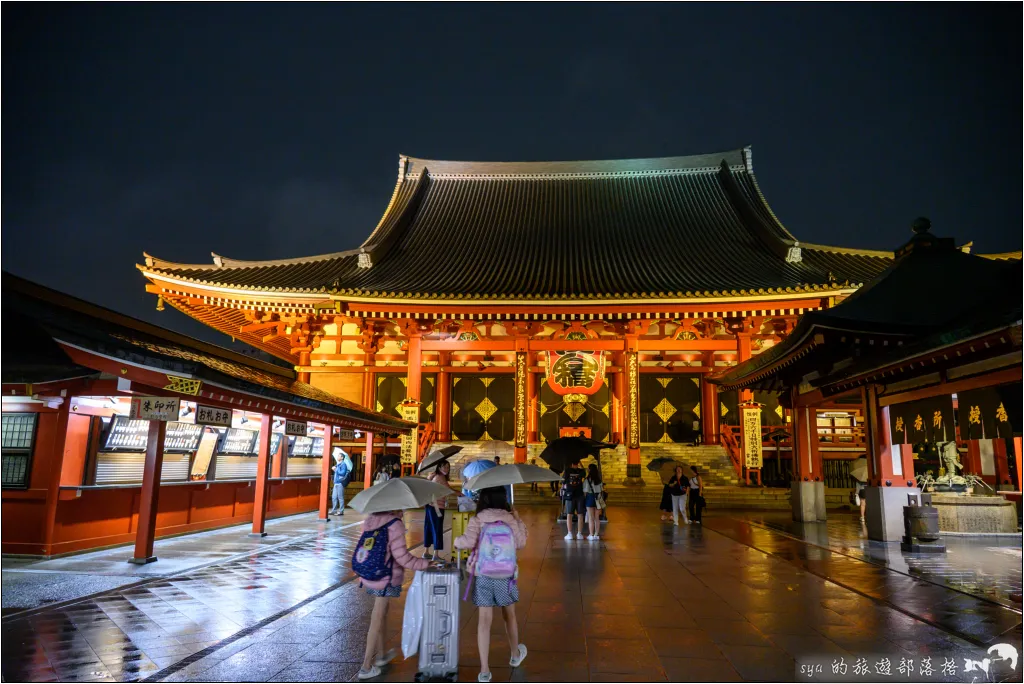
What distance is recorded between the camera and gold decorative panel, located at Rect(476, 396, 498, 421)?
83.8 ft

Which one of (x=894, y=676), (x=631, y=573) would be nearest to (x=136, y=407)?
(x=631, y=573)

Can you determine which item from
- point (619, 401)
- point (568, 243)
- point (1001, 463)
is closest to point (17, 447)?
point (619, 401)

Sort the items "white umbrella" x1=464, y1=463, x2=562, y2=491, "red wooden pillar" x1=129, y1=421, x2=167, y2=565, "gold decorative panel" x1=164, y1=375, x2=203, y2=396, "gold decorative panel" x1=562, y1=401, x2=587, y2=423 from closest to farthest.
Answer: "white umbrella" x1=464, y1=463, x2=562, y2=491 → "gold decorative panel" x1=164, y1=375, x2=203, y2=396 → "red wooden pillar" x1=129, y1=421, x2=167, y2=565 → "gold decorative panel" x1=562, y1=401, x2=587, y2=423

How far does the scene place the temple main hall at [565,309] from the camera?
19.3 m

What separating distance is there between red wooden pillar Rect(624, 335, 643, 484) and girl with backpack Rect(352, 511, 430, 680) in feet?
51.7

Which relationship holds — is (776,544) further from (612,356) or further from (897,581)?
(612,356)

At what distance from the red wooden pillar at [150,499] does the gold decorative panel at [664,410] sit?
19401 mm

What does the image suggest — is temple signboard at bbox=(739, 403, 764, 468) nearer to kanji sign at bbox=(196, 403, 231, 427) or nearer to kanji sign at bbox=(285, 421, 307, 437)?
kanji sign at bbox=(285, 421, 307, 437)

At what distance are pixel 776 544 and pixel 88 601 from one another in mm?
10317

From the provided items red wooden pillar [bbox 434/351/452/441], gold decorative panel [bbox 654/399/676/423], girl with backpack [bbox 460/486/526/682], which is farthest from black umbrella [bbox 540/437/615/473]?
gold decorative panel [bbox 654/399/676/423]

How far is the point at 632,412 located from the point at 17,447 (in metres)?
15.8

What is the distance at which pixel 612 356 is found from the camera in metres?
23.7

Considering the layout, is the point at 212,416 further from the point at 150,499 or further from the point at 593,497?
the point at 593,497

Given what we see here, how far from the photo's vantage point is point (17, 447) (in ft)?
29.5
